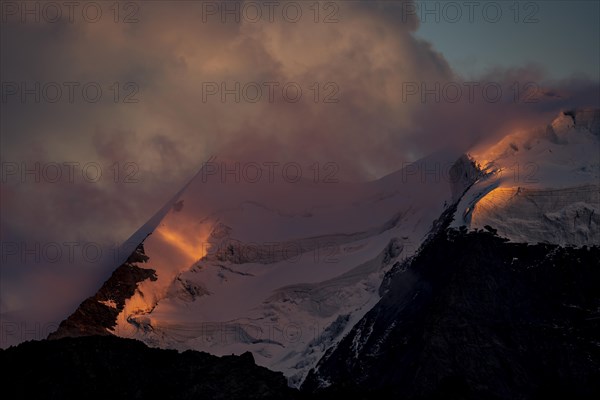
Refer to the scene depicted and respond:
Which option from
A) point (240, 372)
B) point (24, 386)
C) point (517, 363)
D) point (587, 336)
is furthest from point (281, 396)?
point (587, 336)

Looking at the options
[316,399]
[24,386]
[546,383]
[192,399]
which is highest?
[546,383]

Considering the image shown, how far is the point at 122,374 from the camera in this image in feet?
471

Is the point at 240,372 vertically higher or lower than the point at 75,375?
higher

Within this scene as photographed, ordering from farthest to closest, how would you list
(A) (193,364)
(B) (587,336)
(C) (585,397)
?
(B) (587,336) → (C) (585,397) → (A) (193,364)

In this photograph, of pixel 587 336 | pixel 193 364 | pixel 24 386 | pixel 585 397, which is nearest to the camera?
pixel 24 386

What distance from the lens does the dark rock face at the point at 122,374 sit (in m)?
140

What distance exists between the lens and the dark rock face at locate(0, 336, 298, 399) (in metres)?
140

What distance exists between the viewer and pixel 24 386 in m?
138

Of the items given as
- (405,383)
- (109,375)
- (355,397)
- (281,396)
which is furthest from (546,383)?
(109,375)

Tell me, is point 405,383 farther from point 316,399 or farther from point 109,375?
point 109,375

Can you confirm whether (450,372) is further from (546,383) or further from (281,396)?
(281,396)

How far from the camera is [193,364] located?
150 metres

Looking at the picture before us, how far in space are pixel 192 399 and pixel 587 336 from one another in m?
80.8

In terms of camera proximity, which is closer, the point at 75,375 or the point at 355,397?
the point at 75,375
